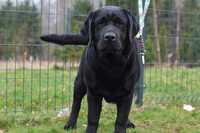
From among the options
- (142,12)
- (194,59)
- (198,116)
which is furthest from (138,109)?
(194,59)

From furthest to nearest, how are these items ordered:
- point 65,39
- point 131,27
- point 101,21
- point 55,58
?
point 55,58 < point 65,39 < point 131,27 < point 101,21

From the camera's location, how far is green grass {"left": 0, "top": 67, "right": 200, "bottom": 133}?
513 cm

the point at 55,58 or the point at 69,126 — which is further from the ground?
the point at 55,58

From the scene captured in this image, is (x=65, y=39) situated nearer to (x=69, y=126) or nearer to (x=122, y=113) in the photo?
(x=69, y=126)

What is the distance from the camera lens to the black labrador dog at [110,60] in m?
4.07

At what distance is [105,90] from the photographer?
4.33m

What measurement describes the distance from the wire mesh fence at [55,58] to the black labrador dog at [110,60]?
5.24 ft

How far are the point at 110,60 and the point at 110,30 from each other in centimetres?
37

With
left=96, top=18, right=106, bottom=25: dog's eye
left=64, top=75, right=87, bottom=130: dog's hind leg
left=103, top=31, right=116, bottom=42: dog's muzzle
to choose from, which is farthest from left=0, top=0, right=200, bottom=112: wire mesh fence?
left=103, top=31, right=116, bottom=42: dog's muzzle

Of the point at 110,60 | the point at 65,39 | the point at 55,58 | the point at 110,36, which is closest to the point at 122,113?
the point at 110,60

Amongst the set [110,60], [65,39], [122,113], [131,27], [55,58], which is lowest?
[122,113]

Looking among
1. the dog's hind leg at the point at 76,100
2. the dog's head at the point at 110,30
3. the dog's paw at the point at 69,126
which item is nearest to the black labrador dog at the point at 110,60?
the dog's head at the point at 110,30

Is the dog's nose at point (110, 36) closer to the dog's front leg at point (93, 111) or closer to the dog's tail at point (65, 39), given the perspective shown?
the dog's front leg at point (93, 111)

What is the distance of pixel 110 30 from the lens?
396cm
